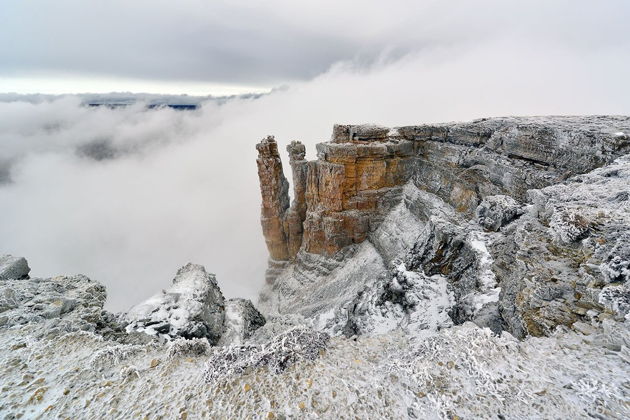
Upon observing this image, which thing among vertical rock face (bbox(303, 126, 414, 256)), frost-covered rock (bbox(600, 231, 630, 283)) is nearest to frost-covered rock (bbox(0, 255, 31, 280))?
frost-covered rock (bbox(600, 231, 630, 283))

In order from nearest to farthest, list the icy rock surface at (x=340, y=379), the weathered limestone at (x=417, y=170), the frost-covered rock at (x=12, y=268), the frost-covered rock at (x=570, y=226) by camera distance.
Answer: the icy rock surface at (x=340, y=379)
the frost-covered rock at (x=570, y=226)
the frost-covered rock at (x=12, y=268)
the weathered limestone at (x=417, y=170)

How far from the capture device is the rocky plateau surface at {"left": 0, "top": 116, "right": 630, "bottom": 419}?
5.26 metres

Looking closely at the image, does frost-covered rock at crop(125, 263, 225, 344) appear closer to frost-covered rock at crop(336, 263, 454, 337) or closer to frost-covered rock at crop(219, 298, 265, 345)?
frost-covered rock at crop(219, 298, 265, 345)

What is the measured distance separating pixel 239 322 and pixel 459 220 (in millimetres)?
17474

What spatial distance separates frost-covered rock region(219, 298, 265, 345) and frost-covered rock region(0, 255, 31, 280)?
28.7 ft

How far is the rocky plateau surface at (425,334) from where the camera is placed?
17.3 ft

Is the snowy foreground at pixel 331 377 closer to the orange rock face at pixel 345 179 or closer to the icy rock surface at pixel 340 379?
the icy rock surface at pixel 340 379

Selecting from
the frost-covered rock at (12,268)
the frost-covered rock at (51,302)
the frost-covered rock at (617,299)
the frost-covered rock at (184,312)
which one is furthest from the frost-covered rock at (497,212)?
the frost-covered rock at (12,268)

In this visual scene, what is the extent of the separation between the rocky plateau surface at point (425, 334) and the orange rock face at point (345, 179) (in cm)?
1388

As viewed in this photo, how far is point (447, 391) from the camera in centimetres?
527

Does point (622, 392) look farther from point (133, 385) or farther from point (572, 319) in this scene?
point (133, 385)

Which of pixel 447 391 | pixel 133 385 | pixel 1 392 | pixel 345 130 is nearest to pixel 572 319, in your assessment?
pixel 447 391

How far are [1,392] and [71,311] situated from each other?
422 cm

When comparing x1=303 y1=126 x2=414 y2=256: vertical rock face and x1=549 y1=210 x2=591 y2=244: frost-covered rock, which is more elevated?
x1=549 y1=210 x2=591 y2=244: frost-covered rock
